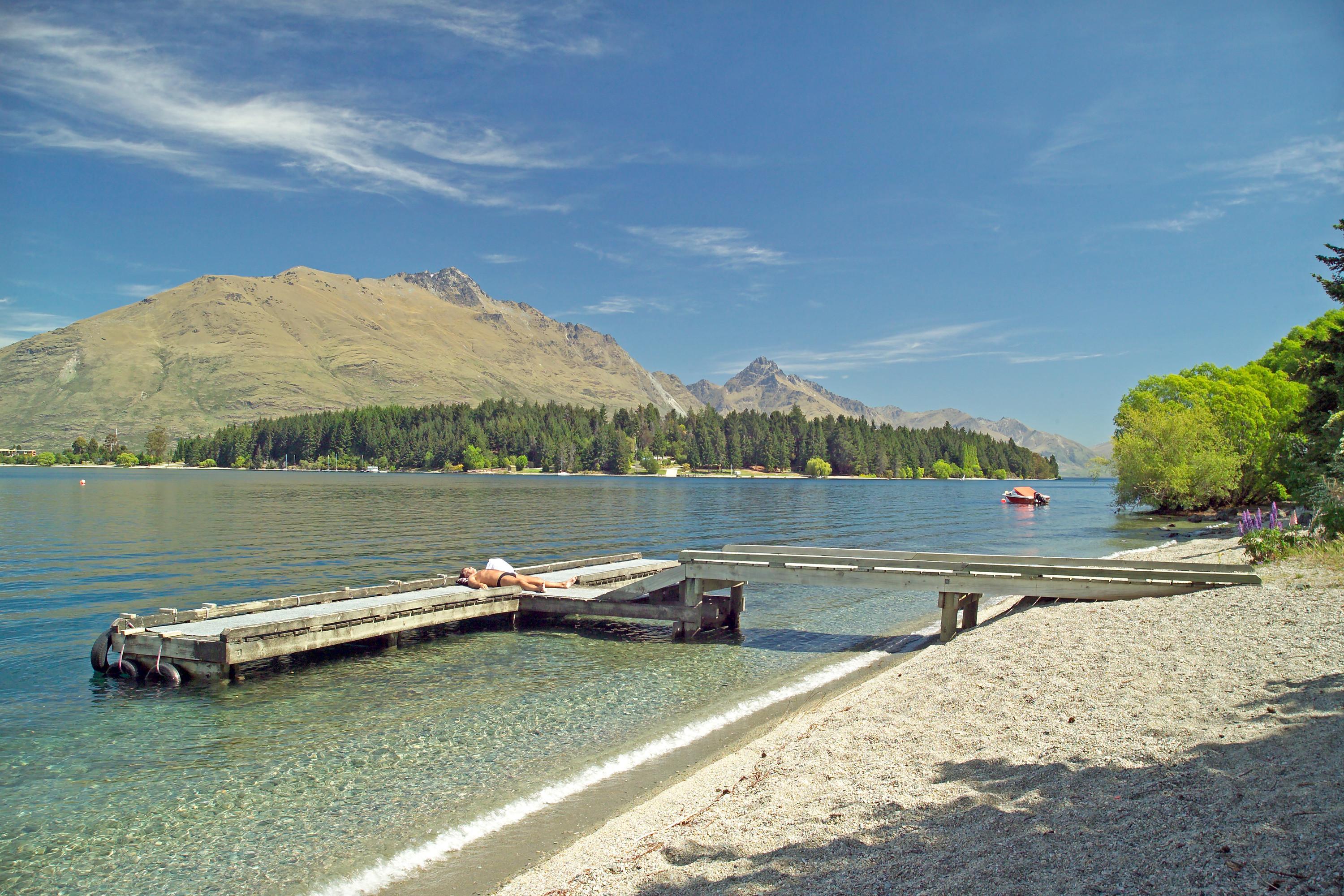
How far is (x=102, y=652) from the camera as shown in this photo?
16.8 m

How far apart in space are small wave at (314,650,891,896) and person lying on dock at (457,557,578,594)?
10169 mm

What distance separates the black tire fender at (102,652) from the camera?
16797 mm

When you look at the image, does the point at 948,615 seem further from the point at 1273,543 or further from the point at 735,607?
the point at 1273,543

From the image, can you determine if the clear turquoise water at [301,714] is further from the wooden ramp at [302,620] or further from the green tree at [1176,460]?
the green tree at [1176,460]

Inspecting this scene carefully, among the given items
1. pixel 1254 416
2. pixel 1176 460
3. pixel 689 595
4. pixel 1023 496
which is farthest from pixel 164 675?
pixel 1023 496

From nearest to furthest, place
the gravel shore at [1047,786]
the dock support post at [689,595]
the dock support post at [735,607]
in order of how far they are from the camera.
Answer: the gravel shore at [1047,786]
the dock support post at [689,595]
the dock support post at [735,607]

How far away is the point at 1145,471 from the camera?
7019cm

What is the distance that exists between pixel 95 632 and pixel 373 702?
1263cm

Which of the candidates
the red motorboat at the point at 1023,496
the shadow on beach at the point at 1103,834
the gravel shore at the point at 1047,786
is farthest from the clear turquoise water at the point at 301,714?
the red motorboat at the point at 1023,496

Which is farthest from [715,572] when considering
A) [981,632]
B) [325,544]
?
[325,544]

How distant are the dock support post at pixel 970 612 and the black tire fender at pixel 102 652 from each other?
2186cm

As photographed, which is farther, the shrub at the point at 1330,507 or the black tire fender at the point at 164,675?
the shrub at the point at 1330,507

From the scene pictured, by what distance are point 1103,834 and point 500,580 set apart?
19505 mm

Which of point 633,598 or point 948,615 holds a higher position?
point 948,615
